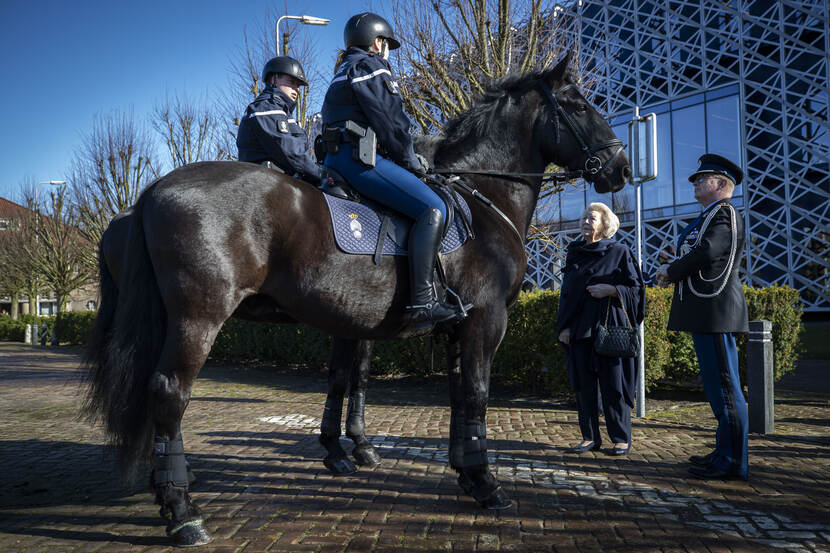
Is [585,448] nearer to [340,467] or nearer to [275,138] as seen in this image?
[340,467]

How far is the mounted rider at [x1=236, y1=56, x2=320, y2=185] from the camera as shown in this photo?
161 inches

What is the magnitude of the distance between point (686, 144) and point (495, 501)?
25.4 m

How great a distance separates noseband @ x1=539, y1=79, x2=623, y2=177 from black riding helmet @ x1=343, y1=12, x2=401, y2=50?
50.1 inches

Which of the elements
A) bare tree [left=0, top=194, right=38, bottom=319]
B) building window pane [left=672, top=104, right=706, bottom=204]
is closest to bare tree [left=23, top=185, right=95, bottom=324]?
bare tree [left=0, top=194, right=38, bottom=319]

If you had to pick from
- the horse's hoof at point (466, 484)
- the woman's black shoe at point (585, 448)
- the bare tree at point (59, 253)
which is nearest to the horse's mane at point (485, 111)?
the horse's hoof at point (466, 484)

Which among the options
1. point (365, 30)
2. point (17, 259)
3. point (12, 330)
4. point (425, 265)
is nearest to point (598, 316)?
point (425, 265)

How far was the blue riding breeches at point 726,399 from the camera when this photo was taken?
13.8 ft

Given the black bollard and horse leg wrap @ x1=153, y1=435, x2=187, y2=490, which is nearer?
horse leg wrap @ x1=153, y1=435, x2=187, y2=490

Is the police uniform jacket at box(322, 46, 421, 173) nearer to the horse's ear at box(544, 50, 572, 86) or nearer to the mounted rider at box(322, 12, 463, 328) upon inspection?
the mounted rider at box(322, 12, 463, 328)

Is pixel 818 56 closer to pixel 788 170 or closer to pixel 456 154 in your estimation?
pixel 788 170

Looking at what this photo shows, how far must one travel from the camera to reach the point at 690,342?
28.3 feet

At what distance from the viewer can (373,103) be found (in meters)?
3.52

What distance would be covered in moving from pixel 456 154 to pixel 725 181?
2165 mm

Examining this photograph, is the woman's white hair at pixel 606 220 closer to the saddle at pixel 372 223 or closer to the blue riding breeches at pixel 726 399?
the blue riding breeches at pixel 726 399
